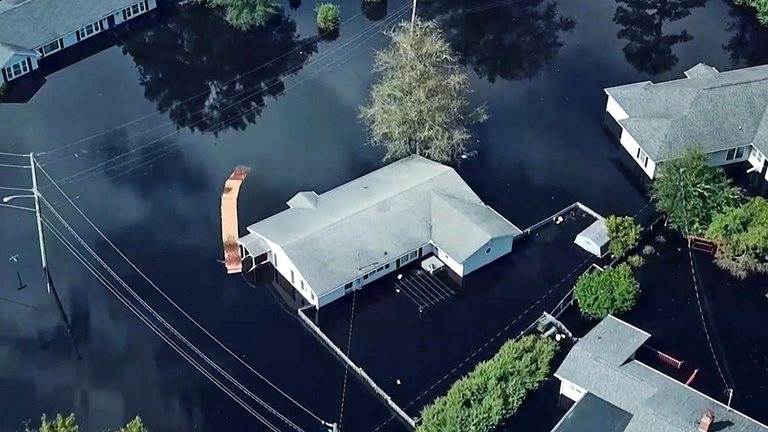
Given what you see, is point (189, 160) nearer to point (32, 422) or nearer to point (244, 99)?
point (244, 99)

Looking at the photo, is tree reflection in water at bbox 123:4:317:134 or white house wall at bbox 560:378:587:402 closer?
white house wall at bbox 560:378:587:402

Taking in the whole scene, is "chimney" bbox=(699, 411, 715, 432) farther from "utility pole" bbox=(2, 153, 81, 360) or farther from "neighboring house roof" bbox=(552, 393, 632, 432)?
"utility pole" bbox=(2, 153, 81, 360)

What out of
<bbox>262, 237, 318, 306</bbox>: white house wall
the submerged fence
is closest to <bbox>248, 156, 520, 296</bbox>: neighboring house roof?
<bbox>262, 237, 318, 306</bbox>: white house wall

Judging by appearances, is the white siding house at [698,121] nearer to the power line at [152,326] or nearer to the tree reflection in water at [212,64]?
the tree reflection in water at [212,64]

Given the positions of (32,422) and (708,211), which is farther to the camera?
(708,211)

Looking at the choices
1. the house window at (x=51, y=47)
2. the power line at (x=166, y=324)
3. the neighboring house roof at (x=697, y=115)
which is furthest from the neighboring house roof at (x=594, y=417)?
the house window at (x=51, y=47)

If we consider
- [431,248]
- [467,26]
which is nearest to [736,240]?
[431,248]
